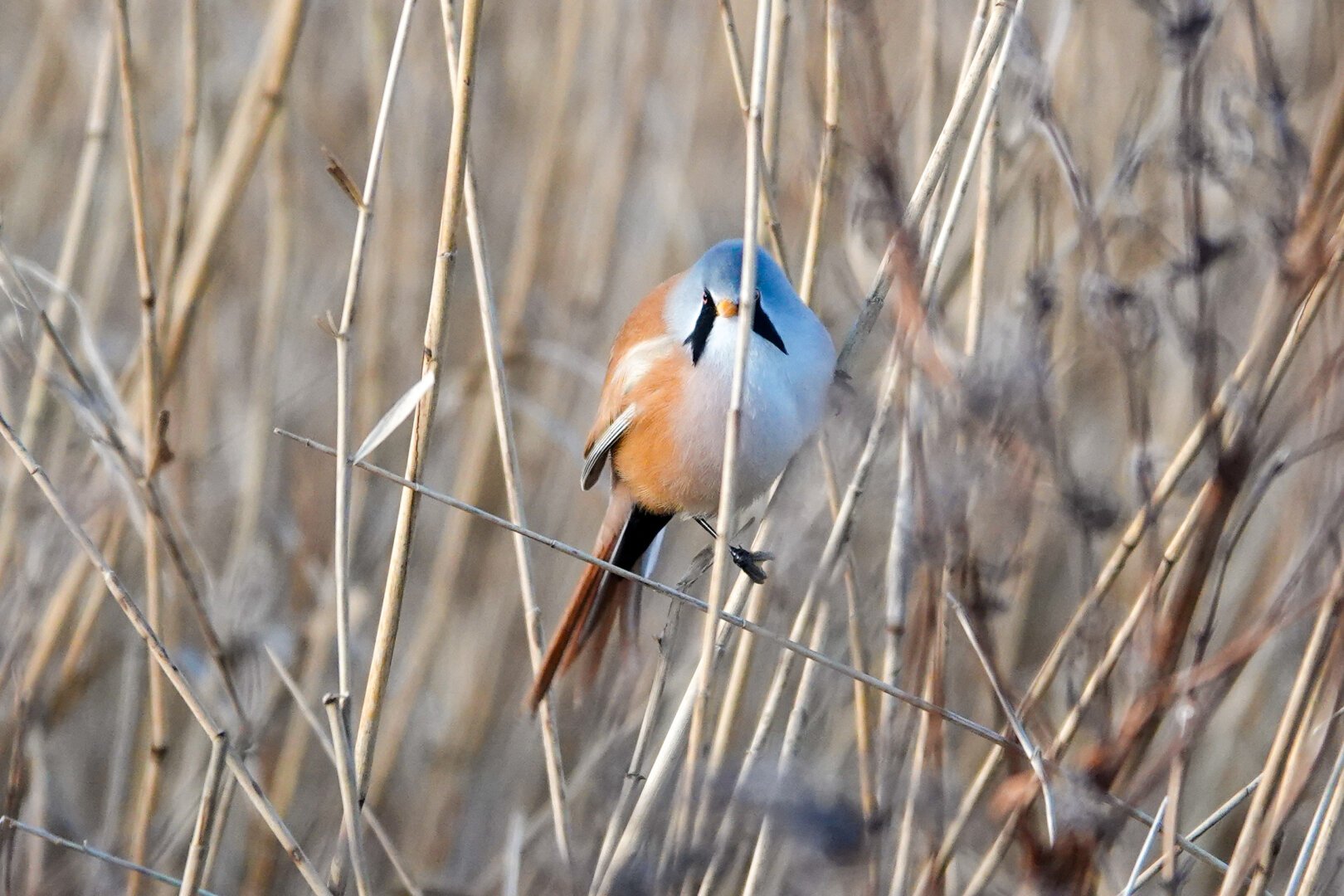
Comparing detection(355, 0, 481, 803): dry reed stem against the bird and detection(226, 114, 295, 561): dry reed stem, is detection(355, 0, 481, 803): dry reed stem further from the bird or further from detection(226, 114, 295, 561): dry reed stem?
detection(226, 114, 295, 561): dry reed stem

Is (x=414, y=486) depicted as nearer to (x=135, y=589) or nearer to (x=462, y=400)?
(x=462, y=400)

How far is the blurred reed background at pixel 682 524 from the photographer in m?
0.94

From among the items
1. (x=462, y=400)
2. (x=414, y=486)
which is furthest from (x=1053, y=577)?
(x=414, y=486)

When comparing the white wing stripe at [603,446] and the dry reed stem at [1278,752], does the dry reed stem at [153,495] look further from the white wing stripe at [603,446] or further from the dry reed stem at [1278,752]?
the dry reed stem at [1278,752]

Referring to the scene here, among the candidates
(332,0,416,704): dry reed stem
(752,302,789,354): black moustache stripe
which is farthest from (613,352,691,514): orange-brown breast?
(332,0,416,704): dry reed stem

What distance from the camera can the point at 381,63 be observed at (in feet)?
7.22

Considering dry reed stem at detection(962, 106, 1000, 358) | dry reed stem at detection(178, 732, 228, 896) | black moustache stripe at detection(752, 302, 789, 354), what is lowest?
dry reed stem at detection(178, 732, 228, 896)

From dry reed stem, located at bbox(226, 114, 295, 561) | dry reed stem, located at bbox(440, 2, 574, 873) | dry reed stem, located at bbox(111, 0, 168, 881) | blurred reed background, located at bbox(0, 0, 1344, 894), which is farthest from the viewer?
dry reed stem, located at bbox(226, 114, 295, 561)

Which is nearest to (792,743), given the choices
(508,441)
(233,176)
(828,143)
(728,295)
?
(508,441)

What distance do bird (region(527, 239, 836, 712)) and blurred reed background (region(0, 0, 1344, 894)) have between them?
0.07 m

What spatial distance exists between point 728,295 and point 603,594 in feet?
1.67

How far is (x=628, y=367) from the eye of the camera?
1.84m

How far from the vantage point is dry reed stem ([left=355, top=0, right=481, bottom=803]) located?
1.19 m

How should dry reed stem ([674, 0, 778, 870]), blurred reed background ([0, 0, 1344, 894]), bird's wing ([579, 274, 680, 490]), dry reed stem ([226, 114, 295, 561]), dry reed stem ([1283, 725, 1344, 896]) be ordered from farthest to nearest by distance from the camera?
dry reed stem ([226, 114, 295, 561]), bird's wing ([579, 274, 680, 490]), dry reed stem ([1283, 725, 1344, 896]), dry reed stem ([674, 0, 778, 870]), blurred reed background ([0, 0, 1344, 894])
